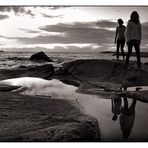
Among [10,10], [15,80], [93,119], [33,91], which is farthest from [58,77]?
[93,119]

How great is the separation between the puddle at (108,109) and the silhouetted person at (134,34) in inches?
43.1

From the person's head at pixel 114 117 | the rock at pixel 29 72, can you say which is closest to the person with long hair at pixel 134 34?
the person's head at pixel 114 117

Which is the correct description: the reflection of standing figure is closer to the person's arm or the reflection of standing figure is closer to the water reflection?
the water reflection

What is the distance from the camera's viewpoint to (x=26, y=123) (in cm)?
345

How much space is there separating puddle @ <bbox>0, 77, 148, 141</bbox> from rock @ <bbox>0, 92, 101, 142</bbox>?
0.57 ft

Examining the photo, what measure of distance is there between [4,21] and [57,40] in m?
0.90

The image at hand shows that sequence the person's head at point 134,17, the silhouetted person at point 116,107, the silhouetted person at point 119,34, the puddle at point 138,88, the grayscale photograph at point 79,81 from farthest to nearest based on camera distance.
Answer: the puddle at point 138,88
the silhouetted person at point 119,34
the person's head at point 134,17
the silhouetted person at point 116,107
the grayscale photograph at point 79,81

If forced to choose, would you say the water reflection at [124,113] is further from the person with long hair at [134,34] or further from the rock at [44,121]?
the person with long hair at [134,34]

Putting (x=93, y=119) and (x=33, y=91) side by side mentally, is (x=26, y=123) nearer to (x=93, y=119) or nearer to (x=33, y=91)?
(x=93, y=119)

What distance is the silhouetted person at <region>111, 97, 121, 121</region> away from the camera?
153 inches

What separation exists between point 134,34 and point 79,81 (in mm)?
1502

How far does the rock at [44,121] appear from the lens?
10.2 ft

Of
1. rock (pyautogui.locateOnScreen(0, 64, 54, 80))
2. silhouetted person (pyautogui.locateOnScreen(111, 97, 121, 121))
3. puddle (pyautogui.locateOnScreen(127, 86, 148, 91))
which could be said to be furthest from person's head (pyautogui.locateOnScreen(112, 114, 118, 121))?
rock (pyautogui.locateOnScreen(0, 64, 54, 80))

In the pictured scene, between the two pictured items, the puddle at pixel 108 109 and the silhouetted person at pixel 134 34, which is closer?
the puddle at pixel 108 109
